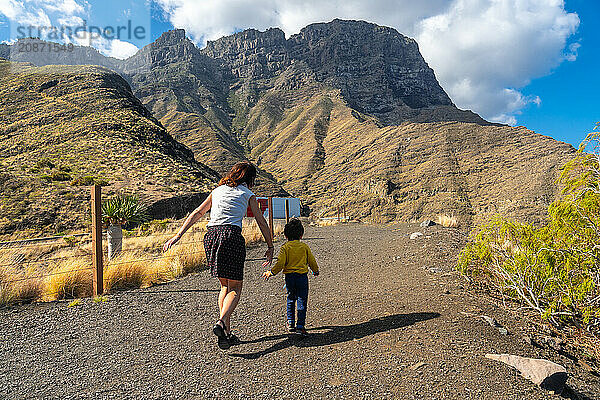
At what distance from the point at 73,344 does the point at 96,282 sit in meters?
1.96

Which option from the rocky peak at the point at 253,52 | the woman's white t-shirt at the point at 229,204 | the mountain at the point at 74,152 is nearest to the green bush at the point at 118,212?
the woman's white t-shirt at the point at 229,204

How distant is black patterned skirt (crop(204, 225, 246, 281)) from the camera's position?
3404mm

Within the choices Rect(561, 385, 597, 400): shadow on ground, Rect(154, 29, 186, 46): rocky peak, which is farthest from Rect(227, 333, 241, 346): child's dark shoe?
Rect(154, 29, 186, 46): rocky peak

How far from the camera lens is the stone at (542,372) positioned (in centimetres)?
272

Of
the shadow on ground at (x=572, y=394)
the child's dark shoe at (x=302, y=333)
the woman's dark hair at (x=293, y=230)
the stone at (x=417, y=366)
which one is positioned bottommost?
the shadow on ground at (x=572, y=394)

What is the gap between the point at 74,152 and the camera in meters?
30.1

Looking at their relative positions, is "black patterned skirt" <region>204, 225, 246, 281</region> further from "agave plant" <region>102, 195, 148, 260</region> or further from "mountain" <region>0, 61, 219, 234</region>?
"mountain" <region>0, 61, 219, 234</region>

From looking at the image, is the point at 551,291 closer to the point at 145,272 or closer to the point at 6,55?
the point at 145,272

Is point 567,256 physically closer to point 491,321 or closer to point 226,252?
point 491,321

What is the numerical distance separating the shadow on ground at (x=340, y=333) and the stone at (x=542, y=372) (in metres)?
1.18

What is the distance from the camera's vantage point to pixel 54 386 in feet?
9.36

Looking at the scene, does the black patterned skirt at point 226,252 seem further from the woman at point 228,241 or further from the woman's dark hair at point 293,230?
the woman's dark hair at point 293,230

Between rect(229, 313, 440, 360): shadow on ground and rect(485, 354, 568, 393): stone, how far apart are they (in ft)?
3.86

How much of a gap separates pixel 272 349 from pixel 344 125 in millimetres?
67093
